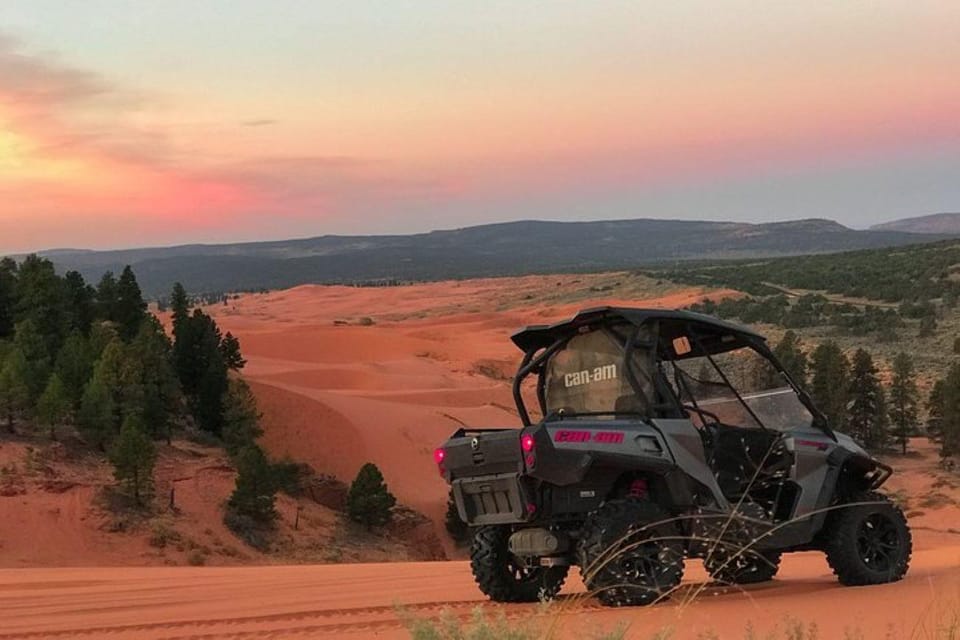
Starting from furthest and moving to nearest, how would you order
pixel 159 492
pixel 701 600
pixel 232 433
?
pixel 232 433, pixel 159 492, pixel 701 600

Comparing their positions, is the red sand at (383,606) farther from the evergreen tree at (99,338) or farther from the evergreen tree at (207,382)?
the evergreen tree at (207,382)

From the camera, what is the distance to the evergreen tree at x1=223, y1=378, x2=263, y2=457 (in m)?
26.2

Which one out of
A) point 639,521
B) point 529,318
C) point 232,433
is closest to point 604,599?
point 639,521

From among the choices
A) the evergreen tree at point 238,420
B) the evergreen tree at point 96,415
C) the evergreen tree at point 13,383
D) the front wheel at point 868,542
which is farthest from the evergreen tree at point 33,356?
the front wheel at point 868,542

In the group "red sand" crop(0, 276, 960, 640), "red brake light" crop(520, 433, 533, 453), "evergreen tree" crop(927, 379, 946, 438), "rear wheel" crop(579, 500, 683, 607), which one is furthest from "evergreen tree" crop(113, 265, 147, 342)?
"rear wheel" crop(579, 500, 683, 607)

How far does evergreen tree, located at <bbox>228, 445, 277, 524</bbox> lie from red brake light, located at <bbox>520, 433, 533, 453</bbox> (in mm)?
15327

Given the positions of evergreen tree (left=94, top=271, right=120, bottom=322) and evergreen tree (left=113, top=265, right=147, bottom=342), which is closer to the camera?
evergreen tree (left=113, top=265, right=147, bottom=342)

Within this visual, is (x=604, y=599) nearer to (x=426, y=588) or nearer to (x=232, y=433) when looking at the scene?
(x=426, y=588)

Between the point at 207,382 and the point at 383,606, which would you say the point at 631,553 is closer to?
the point at 383,606

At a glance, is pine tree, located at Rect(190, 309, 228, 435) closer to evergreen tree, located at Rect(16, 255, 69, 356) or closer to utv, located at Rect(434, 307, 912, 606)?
evergreen tree, located at Rect(16, 255, 69, 356)

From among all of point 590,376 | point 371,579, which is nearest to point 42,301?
point 371,579

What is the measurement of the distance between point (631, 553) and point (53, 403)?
17.4 metres

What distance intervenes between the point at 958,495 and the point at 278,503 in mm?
15752

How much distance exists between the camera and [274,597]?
8836 millimetres
